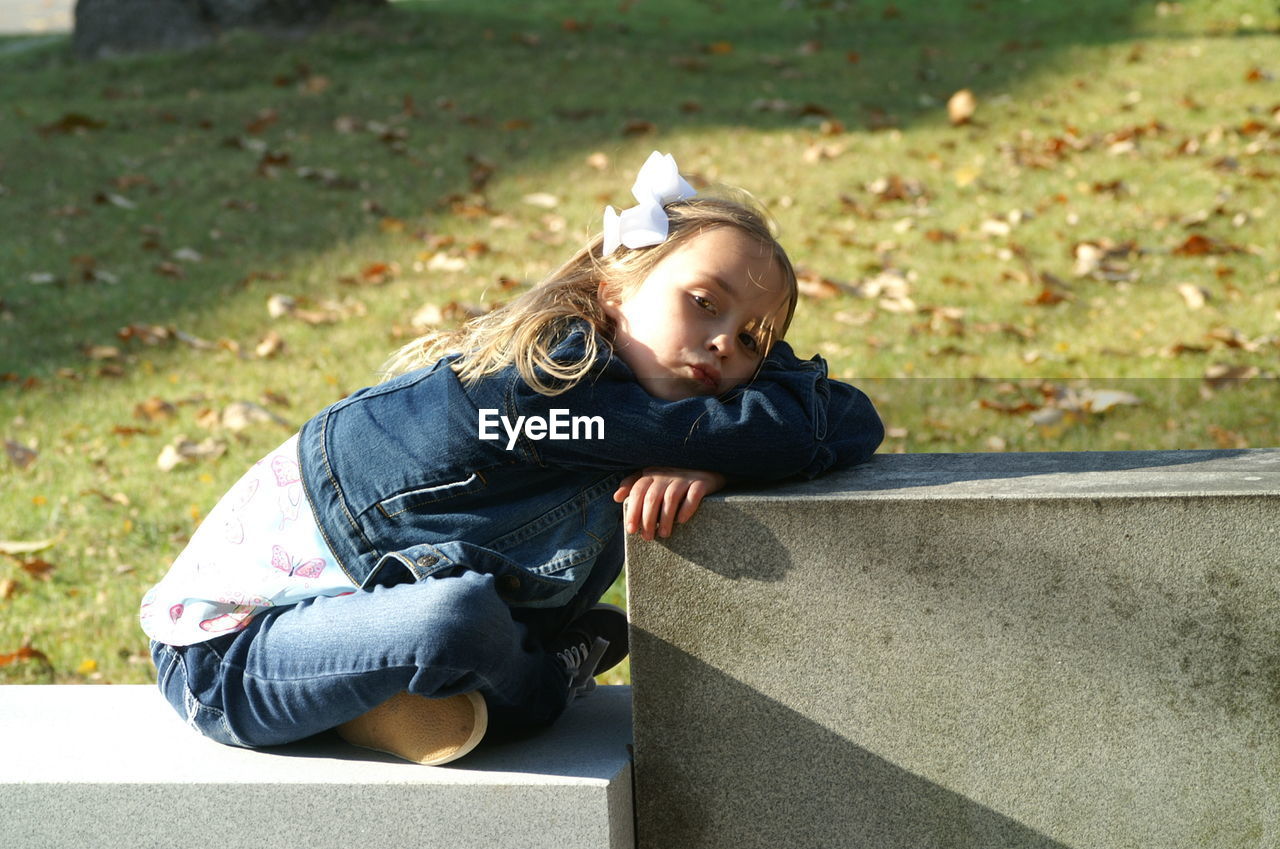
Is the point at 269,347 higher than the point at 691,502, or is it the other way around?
the point at 691,502

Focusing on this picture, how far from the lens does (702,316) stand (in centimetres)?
208

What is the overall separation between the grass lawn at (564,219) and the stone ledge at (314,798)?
1033mm

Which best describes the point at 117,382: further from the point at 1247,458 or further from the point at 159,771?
the point at 1247,458

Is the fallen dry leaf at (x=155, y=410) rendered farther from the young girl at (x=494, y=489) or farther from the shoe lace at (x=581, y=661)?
the shoe lace at (x=581, y=661)

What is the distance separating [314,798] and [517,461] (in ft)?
1.87

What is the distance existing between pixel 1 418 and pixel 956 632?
3640 mm

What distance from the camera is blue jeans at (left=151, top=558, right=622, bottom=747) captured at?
6.19ft

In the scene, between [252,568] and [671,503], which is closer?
[671,503]

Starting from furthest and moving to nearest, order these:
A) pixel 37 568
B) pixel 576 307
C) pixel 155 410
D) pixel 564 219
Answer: pixel 564 219
pixel 155 410
pixel 37 568
pixel 576 307

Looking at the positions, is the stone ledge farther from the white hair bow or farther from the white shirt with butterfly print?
the white hair bow

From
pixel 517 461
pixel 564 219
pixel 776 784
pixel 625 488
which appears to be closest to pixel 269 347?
pixel 564 219

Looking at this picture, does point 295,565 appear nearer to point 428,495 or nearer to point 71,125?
point 428,495

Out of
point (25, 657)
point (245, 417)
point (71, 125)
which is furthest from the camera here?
point (71, 125)

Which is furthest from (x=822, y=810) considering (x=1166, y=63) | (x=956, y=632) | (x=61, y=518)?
(x=1166, y=63)
